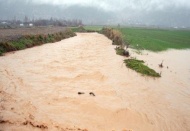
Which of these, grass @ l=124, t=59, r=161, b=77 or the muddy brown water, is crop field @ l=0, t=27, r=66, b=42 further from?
grass @ l=124, t=59, r=161, b=77

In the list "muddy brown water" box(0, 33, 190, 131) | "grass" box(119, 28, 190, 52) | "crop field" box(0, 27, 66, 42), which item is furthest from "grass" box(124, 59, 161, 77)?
"crop field" box(0, 27, 66, 42)

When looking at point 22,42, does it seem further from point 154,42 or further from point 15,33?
point 154,42

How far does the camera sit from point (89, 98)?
469 inches

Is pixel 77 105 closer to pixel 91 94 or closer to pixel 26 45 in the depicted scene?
pixel 91 94

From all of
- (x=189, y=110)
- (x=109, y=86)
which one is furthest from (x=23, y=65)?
(x=189, y=110)

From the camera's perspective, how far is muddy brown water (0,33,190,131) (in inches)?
368

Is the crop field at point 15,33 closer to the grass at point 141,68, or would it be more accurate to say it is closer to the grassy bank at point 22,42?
the grassy bank at point 22,42

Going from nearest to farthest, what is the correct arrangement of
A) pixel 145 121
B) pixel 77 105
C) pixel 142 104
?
pixel 145 121
pixel 77 105
pixel 142 104

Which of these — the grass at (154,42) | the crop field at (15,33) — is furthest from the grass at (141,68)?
the crop field at (15,33)

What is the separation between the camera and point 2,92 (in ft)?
38.0

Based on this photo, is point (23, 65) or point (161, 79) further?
point (23, 65)

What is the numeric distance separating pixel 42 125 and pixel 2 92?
13.8ft

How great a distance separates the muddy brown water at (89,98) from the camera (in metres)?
9.34

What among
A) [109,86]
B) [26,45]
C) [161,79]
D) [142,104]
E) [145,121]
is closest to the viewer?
[145,121]
